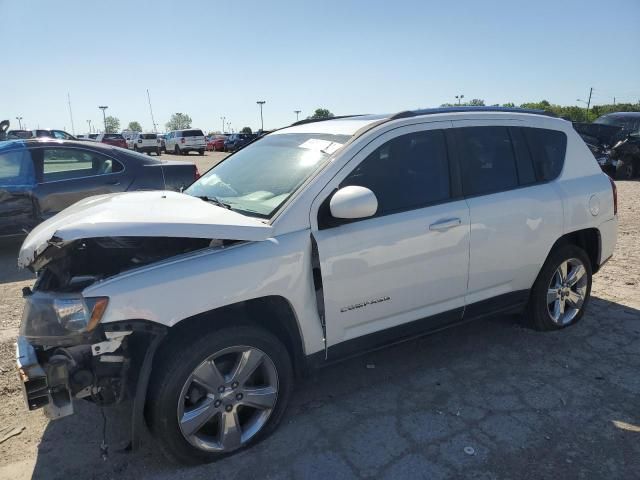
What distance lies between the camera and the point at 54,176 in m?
6.61

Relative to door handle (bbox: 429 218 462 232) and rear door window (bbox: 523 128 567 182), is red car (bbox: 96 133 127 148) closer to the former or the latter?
rear door window (bbox: 523 128 567 182)

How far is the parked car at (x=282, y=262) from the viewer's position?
241 cm

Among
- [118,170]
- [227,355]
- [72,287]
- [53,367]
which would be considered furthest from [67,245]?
[118,170]

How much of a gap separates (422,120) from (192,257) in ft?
6.02

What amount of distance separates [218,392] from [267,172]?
148 cm

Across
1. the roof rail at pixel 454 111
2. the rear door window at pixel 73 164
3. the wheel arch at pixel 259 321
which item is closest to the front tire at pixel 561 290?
the roof rail at pixel 454 111

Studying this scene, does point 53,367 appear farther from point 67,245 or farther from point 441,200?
point 441,200

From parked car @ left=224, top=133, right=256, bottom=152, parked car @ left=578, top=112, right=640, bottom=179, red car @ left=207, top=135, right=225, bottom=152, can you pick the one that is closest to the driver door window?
parked car @ left=578, top=112, right=640, bottom=179

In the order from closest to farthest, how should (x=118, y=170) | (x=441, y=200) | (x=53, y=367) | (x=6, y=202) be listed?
1. (x=53, y=367)
2. (x=441, y=200)
3. (x=6, y=202)
4. (x=118, y=170)

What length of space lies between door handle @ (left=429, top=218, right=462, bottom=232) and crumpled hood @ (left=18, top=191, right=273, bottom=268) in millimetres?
1126

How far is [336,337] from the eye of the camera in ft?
9.76

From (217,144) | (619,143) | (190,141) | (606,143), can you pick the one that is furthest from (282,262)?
(217,144)

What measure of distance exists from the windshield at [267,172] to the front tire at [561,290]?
211 centimetres

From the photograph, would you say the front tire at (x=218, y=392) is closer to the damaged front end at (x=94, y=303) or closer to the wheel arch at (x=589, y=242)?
the damaged front end at (x=94, y=303)
